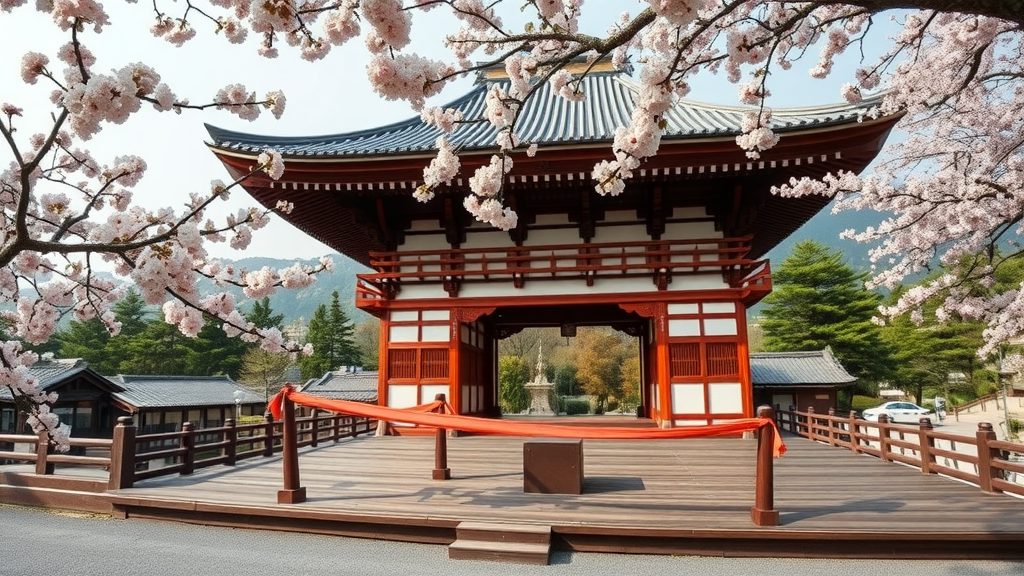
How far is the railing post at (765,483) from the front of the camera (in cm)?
469

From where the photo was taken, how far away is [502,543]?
472 centimetres

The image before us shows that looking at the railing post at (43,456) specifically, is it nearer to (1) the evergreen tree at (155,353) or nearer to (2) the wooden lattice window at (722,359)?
(2) the wooden lattice window at (722,359)

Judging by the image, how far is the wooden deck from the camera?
4.57 m

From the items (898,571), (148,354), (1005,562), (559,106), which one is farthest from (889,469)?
(148,354)

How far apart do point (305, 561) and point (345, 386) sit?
2592 centimetres

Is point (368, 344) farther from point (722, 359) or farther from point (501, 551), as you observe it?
point (501, 551)

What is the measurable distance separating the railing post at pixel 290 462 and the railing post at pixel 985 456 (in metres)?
7.20

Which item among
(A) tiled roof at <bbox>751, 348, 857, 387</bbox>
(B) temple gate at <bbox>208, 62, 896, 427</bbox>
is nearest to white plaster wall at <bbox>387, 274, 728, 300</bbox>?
(B) temple gate at <bbox>208, 62, 896, 427</bbox>

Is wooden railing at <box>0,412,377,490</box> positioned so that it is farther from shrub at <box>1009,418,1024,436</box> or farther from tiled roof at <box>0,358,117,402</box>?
shrub at <box>1009,418,1024,436</box>

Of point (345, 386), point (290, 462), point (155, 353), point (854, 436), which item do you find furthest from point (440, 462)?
point (155, 353)

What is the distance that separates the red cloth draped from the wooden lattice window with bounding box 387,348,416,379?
5.01 m

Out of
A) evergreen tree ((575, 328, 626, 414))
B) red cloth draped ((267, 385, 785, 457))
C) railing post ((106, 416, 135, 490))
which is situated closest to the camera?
red cloth draped ((267, 385, 785, 457))

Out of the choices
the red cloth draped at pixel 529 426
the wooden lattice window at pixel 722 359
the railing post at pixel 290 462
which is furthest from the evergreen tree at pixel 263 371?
the red cloth draped at pixel 529 426

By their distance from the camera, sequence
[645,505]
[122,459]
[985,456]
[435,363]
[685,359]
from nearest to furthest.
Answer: [645,505] < [985,456] < [122,459] < [685,359] < [435,363]
